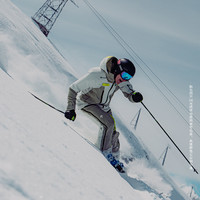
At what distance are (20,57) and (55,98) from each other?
55.2 inches

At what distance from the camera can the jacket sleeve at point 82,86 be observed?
4255 mm

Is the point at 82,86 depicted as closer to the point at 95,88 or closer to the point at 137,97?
the point at 95,88

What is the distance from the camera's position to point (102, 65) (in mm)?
4262

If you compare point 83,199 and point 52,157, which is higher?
point 52,157

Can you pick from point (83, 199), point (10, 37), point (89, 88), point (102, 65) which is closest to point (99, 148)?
point (89, 88)

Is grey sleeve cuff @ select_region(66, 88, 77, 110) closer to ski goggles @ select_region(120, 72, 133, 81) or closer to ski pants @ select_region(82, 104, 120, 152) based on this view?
ski pants @ select_region(82, 104, 120, 152)

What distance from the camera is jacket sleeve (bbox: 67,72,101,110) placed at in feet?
14.0

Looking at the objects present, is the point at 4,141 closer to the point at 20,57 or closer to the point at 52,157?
the point at 52,157

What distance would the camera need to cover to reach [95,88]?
4.37 metres

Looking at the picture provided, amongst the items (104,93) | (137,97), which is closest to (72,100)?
(104,93)

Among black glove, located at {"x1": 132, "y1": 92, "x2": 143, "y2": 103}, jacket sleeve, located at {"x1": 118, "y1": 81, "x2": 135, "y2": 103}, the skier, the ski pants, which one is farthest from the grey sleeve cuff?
black glove, located at {"x1": 132, "y1": 92, "x2": 143, "y2": 103}

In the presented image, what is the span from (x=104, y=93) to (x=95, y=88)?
0.20 metres

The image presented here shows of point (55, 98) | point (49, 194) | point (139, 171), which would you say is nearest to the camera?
point (49, 194)

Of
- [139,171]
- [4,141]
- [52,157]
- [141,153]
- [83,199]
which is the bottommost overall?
[141,153]
